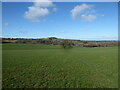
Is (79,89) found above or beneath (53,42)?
beneath

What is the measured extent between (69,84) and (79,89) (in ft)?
3.33

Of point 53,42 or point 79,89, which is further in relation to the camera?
point 53,42

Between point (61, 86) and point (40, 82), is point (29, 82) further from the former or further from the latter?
point (61, 86)

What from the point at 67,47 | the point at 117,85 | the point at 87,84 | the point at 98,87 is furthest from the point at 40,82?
the point at 67,47

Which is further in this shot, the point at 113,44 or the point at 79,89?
the point at 113,44

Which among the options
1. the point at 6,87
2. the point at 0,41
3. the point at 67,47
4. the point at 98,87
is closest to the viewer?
the point at 6,87

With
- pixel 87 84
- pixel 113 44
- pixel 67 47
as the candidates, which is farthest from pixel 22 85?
pixel 113 44

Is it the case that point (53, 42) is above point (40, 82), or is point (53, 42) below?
above

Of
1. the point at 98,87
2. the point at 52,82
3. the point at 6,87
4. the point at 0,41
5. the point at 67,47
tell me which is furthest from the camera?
the point at 0,41

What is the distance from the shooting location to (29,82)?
8.65 m

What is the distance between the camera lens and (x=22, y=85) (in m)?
8.06

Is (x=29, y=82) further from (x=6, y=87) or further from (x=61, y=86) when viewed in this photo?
(x=61, y=86)

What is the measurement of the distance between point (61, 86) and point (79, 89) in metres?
1.54

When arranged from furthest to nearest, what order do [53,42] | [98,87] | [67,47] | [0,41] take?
[53,42]
[0,41]
[67,47]
[98,87]
